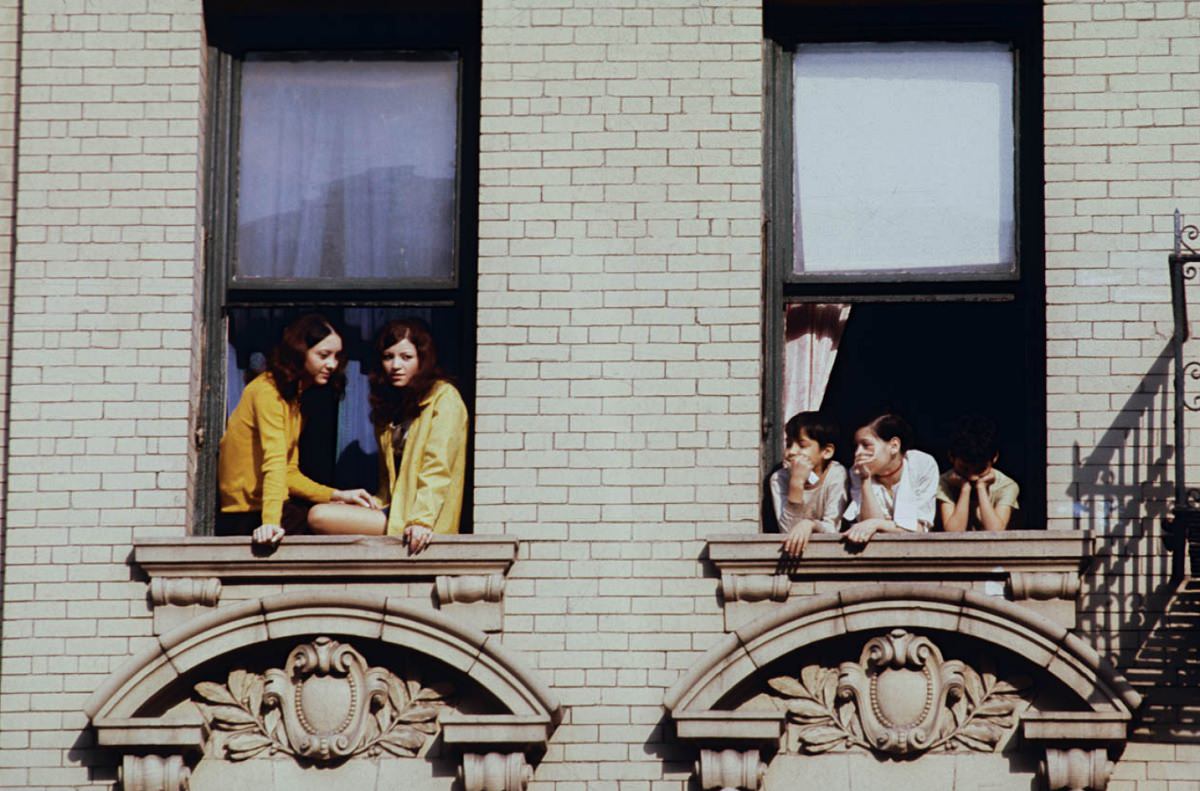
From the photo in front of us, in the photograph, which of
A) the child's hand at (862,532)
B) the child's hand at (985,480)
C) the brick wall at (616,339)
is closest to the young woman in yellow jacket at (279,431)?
the brick wall at (616,339)

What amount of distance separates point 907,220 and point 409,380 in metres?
2.98

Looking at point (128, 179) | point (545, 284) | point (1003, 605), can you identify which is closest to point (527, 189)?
point (545, 284)

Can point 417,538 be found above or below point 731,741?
above

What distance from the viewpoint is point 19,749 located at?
51.8 feet

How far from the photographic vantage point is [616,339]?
52.9 feet

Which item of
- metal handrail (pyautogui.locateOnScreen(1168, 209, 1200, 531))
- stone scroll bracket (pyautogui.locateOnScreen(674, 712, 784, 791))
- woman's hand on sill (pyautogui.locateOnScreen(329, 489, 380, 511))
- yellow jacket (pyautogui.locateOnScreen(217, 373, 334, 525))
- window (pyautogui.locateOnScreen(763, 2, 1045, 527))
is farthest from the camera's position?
window (pyautogui.locateOnScreen(763, 2, 1045, 527))

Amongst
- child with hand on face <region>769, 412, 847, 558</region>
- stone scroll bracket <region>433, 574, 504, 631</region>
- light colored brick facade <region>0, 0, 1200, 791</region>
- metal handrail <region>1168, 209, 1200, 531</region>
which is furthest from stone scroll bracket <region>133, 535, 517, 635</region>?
metal handrail <region>1168, 209, 1200, 531</region>

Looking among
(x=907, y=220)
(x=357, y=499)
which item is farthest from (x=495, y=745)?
(x=907, y=220)

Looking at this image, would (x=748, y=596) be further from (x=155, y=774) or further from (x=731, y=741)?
(x=155, y=774)

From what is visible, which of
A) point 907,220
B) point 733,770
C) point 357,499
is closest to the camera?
point 733,770

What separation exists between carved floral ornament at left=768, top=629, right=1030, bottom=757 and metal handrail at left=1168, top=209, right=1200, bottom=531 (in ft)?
4.14

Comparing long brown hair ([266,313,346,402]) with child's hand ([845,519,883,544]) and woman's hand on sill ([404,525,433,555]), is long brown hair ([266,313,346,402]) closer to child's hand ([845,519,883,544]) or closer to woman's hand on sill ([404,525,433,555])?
woman's hand on sill ([404,525,433,555])

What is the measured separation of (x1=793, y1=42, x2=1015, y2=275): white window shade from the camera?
54.6 feet

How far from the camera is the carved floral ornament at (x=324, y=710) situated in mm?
15641
